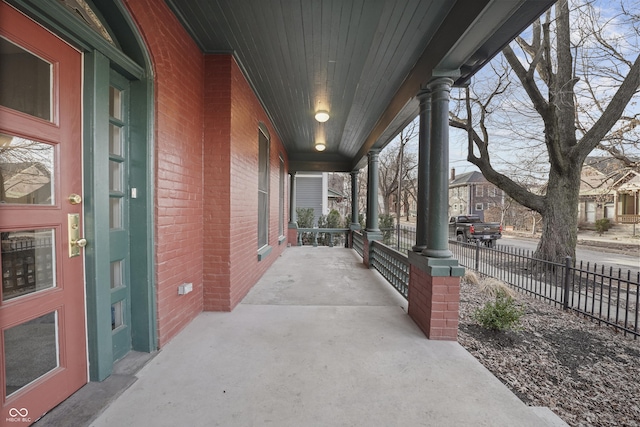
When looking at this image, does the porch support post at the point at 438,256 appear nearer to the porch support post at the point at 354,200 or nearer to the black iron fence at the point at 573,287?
the black iron fence at the point at 573,287

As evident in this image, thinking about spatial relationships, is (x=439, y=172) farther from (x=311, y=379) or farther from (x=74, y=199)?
(x=74, y=199)

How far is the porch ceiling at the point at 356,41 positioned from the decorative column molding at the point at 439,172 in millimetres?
272

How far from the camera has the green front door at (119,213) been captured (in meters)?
2.01

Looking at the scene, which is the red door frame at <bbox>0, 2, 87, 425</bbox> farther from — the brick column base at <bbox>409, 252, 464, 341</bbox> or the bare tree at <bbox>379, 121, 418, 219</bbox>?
the bare tree at <bbox>379, 121, 418, 219</bbox>

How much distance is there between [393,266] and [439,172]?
6.80 ft

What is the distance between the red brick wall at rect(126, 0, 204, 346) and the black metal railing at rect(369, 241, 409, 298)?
270cm

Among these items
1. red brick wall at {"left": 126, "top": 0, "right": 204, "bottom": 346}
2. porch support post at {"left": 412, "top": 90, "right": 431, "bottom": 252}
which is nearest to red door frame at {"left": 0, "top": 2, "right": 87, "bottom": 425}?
red brick wall at {"left": 126, "top": 0, "right": 204, "bottom": 346}

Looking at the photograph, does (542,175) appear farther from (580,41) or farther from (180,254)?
(180,254)

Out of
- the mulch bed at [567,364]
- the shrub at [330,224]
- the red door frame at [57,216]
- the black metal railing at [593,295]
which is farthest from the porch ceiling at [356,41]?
the shrub at [330,224]

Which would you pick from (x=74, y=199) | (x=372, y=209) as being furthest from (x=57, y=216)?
(x=372, y=209)

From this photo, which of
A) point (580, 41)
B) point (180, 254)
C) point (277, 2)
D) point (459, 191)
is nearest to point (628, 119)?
point (580, 41)

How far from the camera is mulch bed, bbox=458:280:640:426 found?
1893 mm

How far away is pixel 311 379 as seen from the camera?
1901 millimetres

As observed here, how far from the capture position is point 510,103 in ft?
24.2
